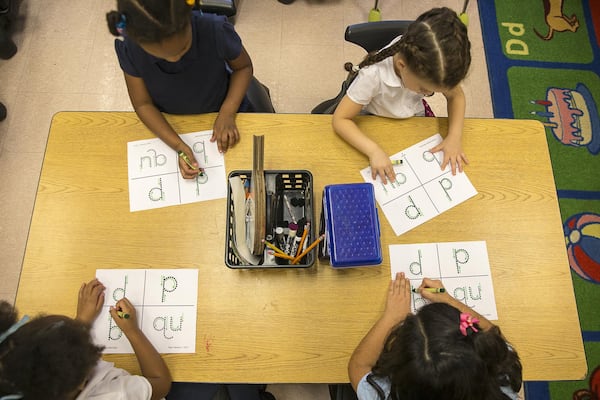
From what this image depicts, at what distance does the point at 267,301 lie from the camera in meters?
0.94

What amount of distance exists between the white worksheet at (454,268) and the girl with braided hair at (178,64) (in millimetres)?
544

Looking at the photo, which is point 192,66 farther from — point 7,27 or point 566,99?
point 566,99

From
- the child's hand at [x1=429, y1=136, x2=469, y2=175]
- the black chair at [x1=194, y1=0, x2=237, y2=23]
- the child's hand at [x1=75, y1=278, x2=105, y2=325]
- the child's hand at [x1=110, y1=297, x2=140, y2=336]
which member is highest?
the black chair at [x1=194, y1=0, x2=237, y2=23]

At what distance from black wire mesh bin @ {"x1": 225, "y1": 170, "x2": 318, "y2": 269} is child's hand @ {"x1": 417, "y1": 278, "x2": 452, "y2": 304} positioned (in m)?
0.27

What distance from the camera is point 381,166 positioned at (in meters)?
1.04

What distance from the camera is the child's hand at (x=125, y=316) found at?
893mm

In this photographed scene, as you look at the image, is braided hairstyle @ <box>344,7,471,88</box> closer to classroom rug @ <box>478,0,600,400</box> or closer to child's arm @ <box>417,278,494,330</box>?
child's arm @ <box>417,278,494,330</box>

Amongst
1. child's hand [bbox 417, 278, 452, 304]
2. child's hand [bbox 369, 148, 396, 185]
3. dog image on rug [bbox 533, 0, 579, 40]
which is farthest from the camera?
dog image on rug [bbox 533, 0, 579, 40]

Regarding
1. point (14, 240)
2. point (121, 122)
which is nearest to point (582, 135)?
point (121, 122)

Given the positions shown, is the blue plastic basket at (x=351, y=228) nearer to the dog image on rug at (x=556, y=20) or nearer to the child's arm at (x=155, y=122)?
the child's arm at (x=155, y=122)

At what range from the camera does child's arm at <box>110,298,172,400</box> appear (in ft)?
2.88

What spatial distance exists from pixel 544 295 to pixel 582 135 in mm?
1336

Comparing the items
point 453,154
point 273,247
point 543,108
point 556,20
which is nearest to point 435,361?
point 273,247

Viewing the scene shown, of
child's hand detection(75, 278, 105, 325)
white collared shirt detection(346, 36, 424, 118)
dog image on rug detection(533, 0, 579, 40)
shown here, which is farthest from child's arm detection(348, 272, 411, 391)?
dog image on rug detection(533, 0, 579, 40)
